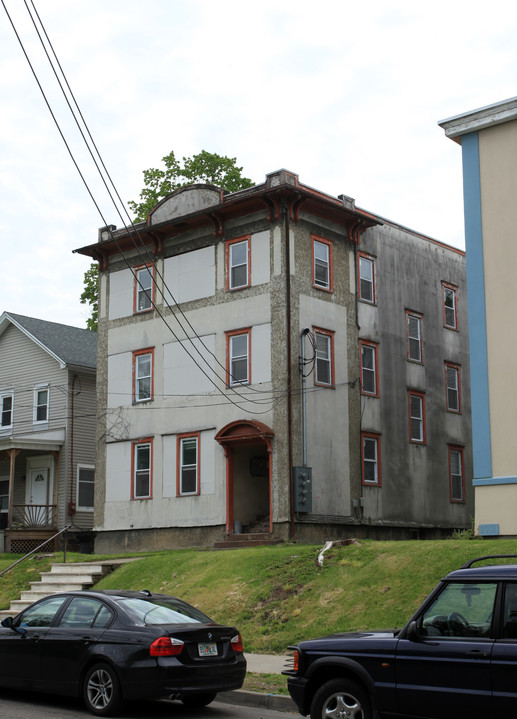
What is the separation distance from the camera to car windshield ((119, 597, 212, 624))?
443 inches

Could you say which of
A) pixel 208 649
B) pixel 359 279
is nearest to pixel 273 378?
pixel 359 279

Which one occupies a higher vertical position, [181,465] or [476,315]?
[476,315]

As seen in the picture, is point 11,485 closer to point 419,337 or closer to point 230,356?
point 230,356

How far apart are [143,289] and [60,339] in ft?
30.6

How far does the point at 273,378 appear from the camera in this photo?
2725 cm

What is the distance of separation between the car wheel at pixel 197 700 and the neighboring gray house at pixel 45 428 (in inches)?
905

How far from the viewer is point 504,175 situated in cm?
1995

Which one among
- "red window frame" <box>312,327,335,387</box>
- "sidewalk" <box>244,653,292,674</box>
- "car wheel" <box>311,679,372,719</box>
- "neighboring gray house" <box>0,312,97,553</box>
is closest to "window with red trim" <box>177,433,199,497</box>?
"red window frame" <box>312,327,335,387</box>

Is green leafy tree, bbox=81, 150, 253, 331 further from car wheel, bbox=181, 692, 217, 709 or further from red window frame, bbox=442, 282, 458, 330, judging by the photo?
car wheel, bbox=181, 692, 217, 709

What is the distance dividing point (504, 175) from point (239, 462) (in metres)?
12.7

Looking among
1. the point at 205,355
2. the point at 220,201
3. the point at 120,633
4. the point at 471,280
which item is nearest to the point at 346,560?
the point at 471,280

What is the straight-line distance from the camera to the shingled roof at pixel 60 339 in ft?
123

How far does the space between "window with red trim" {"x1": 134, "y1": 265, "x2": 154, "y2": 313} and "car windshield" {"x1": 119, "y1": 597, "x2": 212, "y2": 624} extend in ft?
65.8

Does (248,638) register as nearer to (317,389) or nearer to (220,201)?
(317,389)
